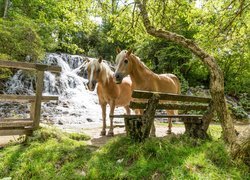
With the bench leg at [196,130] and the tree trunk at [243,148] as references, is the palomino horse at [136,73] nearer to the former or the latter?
the bench leg at [196,130]

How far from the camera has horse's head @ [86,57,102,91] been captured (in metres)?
6.41

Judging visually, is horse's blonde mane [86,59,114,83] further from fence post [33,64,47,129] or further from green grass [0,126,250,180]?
green grass [0,126,250,180]

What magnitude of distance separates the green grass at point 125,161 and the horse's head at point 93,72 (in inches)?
58.8

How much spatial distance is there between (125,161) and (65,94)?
12.6 meters

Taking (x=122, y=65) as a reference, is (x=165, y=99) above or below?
below

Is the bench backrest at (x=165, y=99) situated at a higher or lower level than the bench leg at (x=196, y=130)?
higher

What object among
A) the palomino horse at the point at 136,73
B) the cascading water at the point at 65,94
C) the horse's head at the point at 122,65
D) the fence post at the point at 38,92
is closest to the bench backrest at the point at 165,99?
the horse's head at the point at 122,65

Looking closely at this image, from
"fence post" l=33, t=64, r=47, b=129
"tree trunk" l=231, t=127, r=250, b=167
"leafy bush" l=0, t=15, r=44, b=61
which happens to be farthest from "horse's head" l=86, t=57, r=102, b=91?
"leafy bush" l=0, t=15, r=44, b=61

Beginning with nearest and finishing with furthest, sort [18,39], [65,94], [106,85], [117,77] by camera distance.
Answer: [117,77], [106,85], [18,39], [65,94]

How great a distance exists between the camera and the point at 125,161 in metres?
4.39

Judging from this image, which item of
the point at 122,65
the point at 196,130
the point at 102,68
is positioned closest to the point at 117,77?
the point at 122,65

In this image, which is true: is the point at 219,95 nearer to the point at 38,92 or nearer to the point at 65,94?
the point at 38,92

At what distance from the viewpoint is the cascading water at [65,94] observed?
1306 cm

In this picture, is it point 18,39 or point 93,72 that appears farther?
point 18,39
